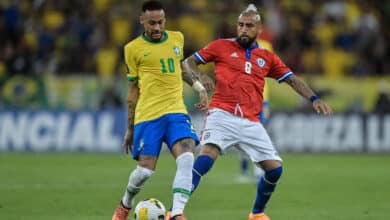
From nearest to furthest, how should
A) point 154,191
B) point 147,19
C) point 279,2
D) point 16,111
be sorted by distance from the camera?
1. point 147,19
2. point 154,191
3. point 16,111
4. point 279,2

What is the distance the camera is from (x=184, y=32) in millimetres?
24562

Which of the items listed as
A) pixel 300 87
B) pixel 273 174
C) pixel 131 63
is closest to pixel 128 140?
pixel 131 63

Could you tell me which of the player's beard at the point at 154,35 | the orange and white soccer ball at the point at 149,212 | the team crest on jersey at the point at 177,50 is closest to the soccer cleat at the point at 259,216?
the orange and white soccer ball at the point at 149,212

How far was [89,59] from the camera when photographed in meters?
23.6

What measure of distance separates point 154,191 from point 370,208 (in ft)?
12.1

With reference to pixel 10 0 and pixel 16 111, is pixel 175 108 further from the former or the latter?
pixel 10 0

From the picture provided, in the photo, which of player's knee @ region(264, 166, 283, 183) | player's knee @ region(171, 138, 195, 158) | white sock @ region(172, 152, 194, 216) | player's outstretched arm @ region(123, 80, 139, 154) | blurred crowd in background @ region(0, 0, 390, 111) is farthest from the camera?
blurred crowd in background @ region(0, 0, 390, 111)

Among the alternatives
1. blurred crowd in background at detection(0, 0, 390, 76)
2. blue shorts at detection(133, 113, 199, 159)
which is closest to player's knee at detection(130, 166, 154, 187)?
blue shorts at detection(133, 113, 199, 159)

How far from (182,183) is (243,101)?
1.52m

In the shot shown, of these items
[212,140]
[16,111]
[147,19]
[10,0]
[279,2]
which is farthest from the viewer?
[279,2]

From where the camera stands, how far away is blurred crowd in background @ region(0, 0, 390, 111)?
23.4 m

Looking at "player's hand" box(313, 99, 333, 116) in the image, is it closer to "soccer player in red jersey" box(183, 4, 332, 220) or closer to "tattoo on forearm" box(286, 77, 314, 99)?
"soccer player in red jersey" box(183, 4, 332, 220)

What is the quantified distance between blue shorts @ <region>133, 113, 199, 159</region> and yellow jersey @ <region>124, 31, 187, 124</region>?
0.07m

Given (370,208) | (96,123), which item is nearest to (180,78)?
(370,208)
